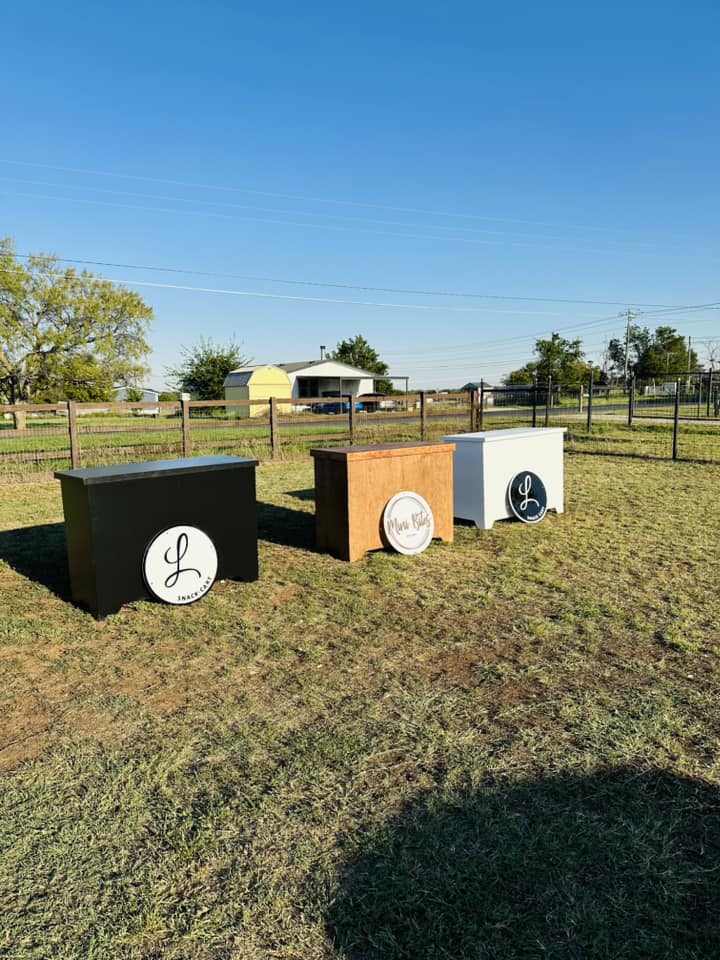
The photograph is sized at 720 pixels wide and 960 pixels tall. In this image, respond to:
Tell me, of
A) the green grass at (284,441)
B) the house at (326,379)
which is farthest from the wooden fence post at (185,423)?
the house at (326,379)

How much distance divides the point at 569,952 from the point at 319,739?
1.26 meters

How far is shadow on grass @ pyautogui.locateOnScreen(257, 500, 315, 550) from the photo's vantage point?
21.3ft

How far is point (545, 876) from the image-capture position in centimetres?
189

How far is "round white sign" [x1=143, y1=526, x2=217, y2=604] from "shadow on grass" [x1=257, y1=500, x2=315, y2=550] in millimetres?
1616

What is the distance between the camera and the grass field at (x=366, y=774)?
1736mm

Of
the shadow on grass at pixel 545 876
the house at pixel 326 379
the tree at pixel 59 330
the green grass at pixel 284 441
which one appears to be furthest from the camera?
the house at pixel 326 379

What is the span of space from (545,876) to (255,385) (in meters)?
35.8

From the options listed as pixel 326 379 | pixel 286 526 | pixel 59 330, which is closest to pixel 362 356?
pixel 326 379

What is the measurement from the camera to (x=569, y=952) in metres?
1.63

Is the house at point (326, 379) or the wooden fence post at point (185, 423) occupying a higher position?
the house at point (326, 379)

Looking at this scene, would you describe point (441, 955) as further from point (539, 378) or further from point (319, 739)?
point (539, 378)

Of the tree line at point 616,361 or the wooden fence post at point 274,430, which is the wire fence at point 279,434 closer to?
the wooden fence post at point 274,430

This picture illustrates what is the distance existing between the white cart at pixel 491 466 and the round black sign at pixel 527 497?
5 cm

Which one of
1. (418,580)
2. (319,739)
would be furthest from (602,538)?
(319,739)
